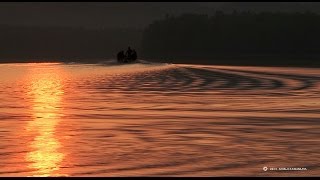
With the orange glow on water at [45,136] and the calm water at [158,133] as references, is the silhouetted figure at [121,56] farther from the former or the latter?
the orange glow on water at [45,136]

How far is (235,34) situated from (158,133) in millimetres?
164875

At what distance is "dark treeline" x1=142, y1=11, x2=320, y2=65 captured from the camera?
169m

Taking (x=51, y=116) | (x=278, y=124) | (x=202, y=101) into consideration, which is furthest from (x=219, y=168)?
(x=202, y=101)

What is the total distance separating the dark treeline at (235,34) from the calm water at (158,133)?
135 m

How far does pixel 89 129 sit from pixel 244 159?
17.0 feet

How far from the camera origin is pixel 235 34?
589 feet

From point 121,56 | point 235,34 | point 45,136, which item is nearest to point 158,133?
point 45,136

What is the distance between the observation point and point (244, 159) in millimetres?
12219

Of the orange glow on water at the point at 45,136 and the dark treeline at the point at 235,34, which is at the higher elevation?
the orange glow on water at the point at 45,136

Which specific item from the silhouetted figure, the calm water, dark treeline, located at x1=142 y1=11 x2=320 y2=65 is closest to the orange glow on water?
the calm water

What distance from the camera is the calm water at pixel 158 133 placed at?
11.5 meters

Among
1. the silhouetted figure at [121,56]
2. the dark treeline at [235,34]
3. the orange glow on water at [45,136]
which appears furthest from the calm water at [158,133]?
the dark treeline at [235,34]

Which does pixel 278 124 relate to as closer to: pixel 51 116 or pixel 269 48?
pixel 51 116

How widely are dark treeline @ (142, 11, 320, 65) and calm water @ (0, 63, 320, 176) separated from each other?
444 ft
